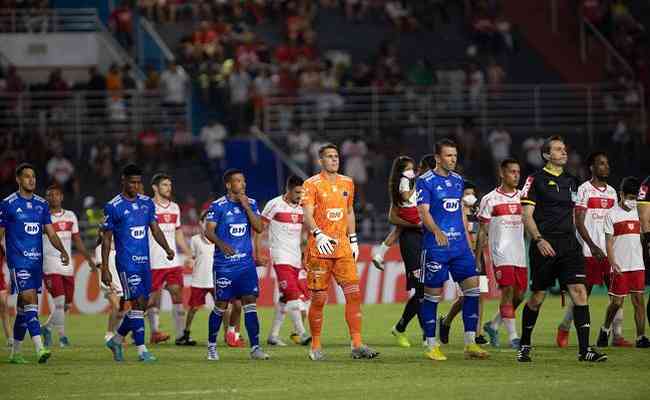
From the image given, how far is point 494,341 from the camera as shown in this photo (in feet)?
61.1

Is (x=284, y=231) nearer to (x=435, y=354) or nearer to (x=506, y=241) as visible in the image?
(x=506, y=241)

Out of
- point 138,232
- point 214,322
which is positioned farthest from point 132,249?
point 214,322

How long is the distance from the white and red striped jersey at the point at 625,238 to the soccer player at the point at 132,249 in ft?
19.6

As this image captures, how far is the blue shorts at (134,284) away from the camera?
56.3 feet

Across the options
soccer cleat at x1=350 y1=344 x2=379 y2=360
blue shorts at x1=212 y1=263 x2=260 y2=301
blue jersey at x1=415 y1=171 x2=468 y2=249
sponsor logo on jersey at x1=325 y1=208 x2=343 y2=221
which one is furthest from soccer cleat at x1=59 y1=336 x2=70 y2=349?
blue jersey at x1=415 y1=171 x2=468 y2=249

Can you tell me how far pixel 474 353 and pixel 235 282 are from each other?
3104 mm

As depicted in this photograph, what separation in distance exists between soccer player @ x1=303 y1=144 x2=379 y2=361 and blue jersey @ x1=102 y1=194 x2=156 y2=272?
220 centimetres

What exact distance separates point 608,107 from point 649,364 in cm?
2357

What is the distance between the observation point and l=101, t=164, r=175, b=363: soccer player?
56.5 ft

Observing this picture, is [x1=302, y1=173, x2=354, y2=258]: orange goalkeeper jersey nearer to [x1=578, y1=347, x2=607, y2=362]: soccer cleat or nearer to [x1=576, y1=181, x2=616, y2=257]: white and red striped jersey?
[x1=576, y1=181, x2=616, y2=257]: white and red striped jersey

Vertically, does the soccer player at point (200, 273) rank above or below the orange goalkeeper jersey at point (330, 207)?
below

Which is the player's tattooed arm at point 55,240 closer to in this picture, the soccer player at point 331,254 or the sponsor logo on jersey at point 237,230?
the sponsor logo on jersey at point 237,230

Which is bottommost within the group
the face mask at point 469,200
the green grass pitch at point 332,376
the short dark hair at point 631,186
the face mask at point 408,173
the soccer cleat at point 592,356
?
the green grass pitch at point 332,376

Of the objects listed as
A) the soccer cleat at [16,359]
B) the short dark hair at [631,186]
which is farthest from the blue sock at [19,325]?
the short dark hair at [631,186]
